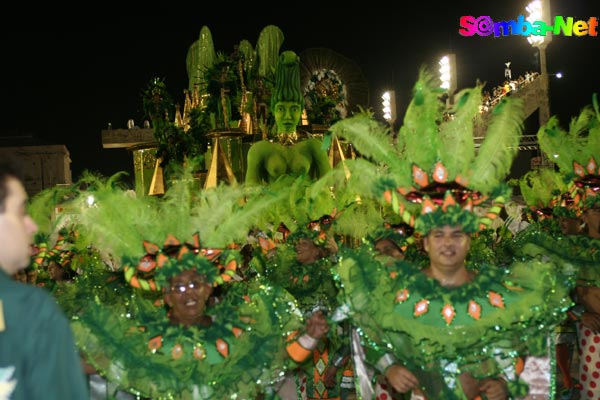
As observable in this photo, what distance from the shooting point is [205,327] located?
16.0 feet

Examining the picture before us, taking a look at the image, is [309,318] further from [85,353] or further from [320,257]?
[320,257]

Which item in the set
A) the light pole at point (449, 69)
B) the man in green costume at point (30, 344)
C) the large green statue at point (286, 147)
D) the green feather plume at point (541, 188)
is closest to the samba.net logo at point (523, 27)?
the light pole at point (449, 69)

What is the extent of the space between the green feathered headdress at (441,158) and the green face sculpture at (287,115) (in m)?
7.23

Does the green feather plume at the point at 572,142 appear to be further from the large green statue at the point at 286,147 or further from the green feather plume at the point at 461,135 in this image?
the large green statue at the point at 286,147

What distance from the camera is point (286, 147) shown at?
12.6 metres

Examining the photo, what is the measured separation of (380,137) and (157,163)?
952 cm

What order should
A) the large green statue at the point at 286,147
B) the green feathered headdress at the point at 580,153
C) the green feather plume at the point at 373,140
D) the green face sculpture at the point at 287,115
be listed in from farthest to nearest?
1. the green face sculpture at the point at 287,115
2. the large green statue at the point at 286,147
3. the green feathered headdress at the point at 580,153
4. the green feather plume at the point at 373,140

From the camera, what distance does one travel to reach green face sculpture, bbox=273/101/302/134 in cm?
1287

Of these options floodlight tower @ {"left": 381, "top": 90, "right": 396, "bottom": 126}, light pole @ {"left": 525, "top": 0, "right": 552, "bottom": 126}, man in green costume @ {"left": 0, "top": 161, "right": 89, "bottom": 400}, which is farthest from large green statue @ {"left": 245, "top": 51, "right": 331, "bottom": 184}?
floodlight tower @ {"left": 381, "top": 90, "right": 396, "bottom": 126}

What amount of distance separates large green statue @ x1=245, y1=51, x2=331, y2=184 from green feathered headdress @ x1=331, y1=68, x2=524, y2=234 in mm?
6478

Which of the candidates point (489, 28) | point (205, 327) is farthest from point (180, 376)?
point (489, 28)

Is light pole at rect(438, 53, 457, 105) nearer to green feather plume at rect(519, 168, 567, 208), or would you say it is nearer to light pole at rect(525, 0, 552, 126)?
light pole at rect(525, 0, 552, 126)

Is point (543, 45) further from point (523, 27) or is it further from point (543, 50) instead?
point (523, 27)

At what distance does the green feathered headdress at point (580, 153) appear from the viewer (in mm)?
7473
